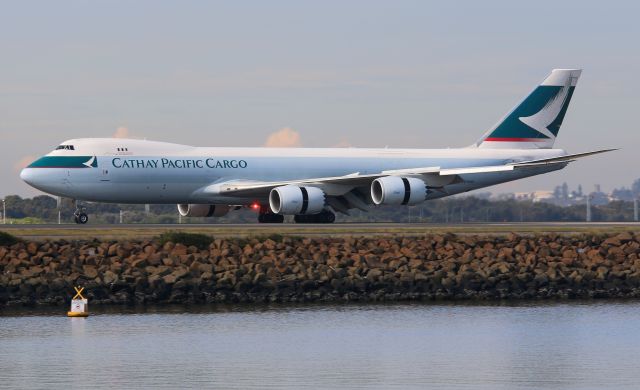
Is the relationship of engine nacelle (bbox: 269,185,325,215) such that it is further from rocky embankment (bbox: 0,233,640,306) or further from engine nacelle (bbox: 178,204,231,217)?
rocky embankment (bbox: 0,233,640,306)

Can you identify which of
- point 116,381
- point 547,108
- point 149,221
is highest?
point 547,108

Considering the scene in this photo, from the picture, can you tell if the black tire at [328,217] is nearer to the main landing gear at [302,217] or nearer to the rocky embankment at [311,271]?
the main landing gear at [302,217]

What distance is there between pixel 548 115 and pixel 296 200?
1740 cm

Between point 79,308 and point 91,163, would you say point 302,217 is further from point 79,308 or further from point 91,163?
point 79,308

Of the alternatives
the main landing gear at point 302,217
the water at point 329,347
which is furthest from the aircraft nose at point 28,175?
the water at point 329,347

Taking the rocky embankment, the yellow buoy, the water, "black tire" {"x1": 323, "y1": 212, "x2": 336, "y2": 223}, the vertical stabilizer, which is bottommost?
the water

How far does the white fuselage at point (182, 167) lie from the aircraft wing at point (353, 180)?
0.57 m

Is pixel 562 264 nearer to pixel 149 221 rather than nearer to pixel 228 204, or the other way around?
pixel 228 204

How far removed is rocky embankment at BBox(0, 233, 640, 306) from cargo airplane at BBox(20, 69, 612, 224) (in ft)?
47.9

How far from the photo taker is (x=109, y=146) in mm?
56875

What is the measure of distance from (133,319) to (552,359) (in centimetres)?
1134

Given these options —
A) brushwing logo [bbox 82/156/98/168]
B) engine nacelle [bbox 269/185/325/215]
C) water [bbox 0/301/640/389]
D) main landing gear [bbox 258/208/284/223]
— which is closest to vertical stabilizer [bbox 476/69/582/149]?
main landing gear [bbox 258/208/284/223]

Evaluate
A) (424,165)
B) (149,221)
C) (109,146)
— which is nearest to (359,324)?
(109,146)

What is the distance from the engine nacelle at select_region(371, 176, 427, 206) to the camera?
5772 centimetres
